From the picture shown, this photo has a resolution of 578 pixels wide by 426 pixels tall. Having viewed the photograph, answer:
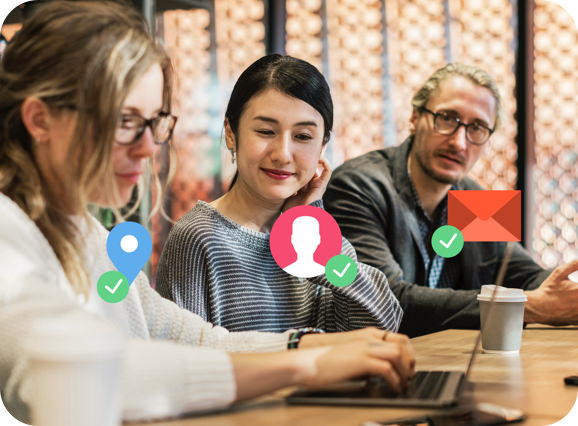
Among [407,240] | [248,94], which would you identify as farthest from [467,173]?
[248,94]

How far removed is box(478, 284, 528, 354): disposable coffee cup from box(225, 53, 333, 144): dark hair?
406mm

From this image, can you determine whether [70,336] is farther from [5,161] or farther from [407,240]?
[407,240]

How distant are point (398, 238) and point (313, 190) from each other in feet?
0.90

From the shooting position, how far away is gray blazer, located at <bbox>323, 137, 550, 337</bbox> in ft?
4.69

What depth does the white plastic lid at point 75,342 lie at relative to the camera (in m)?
0.52

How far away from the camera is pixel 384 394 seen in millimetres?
799

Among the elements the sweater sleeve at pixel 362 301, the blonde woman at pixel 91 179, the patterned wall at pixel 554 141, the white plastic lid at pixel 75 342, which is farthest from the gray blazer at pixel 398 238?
the white plastic lid at pixel 75 342

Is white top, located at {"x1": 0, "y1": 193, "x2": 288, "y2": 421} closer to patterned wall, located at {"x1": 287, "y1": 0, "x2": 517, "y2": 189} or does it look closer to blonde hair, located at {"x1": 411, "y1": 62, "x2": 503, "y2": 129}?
patterned wall, located at {"x1": 287, "y1": 0, "x2": 517, "y2": 189}

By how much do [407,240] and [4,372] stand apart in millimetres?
885

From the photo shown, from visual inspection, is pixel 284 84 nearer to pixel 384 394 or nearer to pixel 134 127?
pixel 134 127

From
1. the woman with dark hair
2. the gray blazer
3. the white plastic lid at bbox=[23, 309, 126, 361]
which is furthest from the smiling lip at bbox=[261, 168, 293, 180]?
the white plastic lid at bbox=[23, 309, 126, 361]

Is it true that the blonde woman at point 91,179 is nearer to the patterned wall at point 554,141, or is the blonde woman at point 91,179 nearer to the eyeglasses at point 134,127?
the eyeglasses at point 134,127

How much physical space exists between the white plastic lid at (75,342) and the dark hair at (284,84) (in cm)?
73

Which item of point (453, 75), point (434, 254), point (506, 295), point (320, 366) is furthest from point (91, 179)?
point (453, 75)
